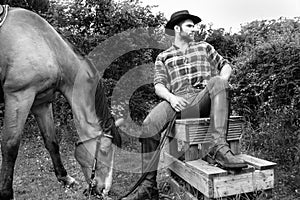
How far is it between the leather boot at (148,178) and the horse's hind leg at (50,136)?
989 millimetres

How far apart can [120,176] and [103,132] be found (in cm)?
75

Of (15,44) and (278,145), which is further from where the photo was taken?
(278,145)

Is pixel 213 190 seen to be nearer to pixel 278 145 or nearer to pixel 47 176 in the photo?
pixel 278 145

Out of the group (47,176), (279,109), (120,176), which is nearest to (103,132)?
(120,176)

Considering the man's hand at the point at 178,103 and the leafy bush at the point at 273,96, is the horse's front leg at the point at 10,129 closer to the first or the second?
the man's hand at the point at 178,103

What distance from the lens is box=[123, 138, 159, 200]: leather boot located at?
2.28 m

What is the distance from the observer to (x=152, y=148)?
2.38m

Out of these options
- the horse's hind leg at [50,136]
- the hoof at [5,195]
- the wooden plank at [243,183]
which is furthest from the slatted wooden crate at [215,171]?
the hoof at [5,195]

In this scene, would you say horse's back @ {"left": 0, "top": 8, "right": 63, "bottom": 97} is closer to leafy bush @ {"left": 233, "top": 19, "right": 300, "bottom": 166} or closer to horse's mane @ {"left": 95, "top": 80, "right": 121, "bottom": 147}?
horse's mane @ {"left": 95, "top": 80, "right": 121, "bottom": 147}

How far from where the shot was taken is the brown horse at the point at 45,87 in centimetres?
243

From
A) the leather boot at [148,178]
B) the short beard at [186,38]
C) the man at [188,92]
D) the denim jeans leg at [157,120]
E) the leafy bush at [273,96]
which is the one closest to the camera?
the man at [188,92]

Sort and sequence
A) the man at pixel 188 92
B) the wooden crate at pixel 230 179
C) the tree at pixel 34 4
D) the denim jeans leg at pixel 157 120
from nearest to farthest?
1. the wooden crate at pixel 230 179
2. the man at pixel 188 92
3. the denim jeans leg at pixel 157 120
4. the tree at pixel 34 4

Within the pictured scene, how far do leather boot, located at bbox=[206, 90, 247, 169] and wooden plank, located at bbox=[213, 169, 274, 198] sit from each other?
92 mm

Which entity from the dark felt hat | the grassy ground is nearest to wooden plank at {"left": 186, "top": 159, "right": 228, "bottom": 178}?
the grassy ground
